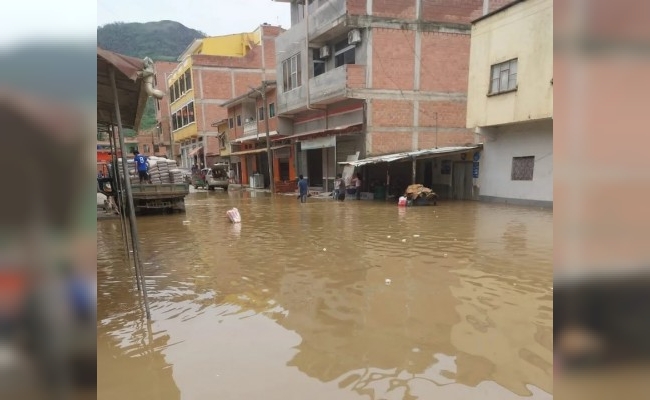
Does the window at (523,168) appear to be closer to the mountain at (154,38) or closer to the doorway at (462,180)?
the doorway at (462,180)

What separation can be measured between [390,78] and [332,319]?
655 inches

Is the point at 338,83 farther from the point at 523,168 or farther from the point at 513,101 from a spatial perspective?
the point at 523,168

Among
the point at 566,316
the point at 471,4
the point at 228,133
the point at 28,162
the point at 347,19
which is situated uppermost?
the point at 471,4

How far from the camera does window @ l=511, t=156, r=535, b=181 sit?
15.4 meters

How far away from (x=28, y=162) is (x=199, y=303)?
4763mm

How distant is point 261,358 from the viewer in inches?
149

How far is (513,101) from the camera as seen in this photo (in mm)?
14930

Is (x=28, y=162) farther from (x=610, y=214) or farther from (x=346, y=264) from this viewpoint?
(x=346, y=264)

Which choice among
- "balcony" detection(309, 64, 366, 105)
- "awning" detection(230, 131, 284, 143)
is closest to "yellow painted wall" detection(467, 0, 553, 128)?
"balcony" detection(309, 64, 366, 105)

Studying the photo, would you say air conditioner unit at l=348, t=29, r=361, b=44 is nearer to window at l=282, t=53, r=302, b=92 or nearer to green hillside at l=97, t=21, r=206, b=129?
window at l=282, t=53, r=302, b=92

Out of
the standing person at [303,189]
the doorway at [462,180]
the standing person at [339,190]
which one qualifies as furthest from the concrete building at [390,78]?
the standing person at [303,189]

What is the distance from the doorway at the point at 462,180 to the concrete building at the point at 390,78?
213mm

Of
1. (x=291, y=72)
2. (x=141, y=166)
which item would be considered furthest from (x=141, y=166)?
(x=291, y=72)

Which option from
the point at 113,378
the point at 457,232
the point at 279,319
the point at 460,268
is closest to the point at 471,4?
the point at 457,232
